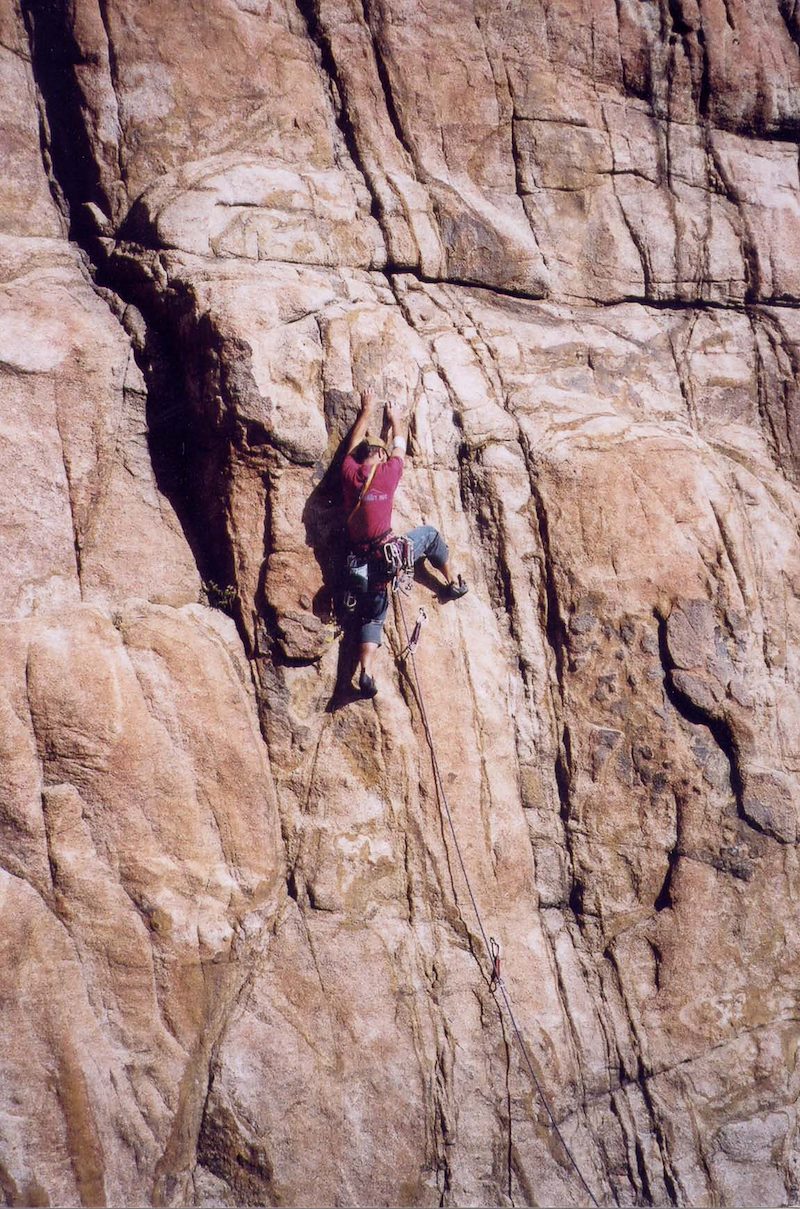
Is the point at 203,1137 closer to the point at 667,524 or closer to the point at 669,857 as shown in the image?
the point at 669,857

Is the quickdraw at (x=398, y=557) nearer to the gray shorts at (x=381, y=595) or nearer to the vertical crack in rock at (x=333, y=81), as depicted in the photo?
the gray shorts at (x=381, y=595)

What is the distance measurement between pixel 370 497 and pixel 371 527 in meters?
0.25

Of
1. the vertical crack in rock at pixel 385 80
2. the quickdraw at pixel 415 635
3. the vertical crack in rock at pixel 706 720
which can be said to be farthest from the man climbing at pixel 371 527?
the vertical crack in rock at pixel 385 80

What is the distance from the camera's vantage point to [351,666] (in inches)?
344

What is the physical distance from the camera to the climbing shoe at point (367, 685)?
8375 mm

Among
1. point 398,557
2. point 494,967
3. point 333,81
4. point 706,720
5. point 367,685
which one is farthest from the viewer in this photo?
point 333,81

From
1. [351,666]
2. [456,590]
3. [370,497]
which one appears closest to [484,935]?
[351,666]

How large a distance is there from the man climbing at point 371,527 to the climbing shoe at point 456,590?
1.05ft

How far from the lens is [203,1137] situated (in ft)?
25.8

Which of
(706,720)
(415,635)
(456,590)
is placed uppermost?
(456,590)

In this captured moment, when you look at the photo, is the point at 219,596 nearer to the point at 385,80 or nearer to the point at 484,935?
the point at 484,935

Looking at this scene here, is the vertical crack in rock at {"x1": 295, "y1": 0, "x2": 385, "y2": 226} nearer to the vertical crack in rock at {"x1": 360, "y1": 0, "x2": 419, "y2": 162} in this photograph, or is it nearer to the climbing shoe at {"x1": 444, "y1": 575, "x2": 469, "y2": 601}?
the vertical crack in rock at {"x1": 360, "y1": 0, "x2": 419, "y2": 162}

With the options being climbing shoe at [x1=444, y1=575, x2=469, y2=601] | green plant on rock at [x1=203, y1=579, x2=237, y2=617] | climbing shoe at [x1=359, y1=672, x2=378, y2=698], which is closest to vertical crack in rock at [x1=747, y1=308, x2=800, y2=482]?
climbing shoe at [x1=444, y1=575, x2=469, y2=601]

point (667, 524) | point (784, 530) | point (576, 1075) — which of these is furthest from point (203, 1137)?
point (784, 530)
